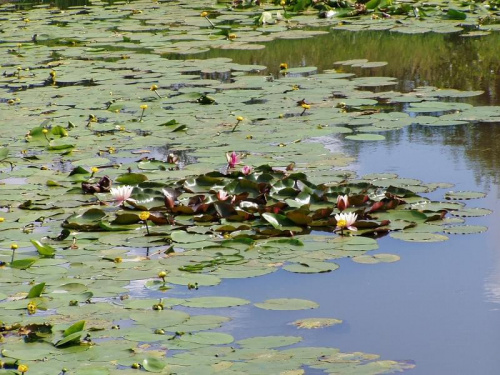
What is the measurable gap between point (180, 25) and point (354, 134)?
624cm

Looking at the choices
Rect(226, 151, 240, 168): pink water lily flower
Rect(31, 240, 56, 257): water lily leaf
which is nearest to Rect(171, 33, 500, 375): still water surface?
Rect(226, 151, 240, 168): pink water lily flower

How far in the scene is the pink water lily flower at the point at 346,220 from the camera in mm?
3980

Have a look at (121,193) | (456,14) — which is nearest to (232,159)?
(121,193)

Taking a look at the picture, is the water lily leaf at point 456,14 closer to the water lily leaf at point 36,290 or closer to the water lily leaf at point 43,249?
the water lily leaf at point 43,249

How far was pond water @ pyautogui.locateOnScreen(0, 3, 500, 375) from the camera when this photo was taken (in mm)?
3172

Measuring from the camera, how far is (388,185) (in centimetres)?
462

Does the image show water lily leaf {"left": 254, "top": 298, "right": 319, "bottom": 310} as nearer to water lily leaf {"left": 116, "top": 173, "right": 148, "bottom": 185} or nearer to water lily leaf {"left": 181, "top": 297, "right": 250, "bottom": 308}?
water lily leaf {"left": 181, "top": 297, "right": 250, "bottom": 308}

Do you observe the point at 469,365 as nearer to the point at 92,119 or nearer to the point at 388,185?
the point at 388,185

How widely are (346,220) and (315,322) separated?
90 cm

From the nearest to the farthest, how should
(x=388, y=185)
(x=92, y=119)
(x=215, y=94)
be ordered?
(x=388, y=185) < (x=92, y=119) < (x=215, y=94)

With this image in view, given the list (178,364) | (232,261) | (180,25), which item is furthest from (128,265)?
(180,25)

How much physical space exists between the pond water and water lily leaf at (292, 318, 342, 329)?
0.09 feet

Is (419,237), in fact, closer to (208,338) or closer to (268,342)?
(268,342)

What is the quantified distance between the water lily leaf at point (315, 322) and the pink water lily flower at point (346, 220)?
0.82 m
